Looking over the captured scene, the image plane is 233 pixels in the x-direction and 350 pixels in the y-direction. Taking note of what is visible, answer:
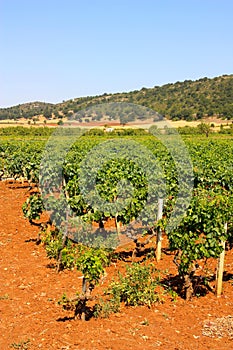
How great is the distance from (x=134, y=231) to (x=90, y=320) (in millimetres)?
4366

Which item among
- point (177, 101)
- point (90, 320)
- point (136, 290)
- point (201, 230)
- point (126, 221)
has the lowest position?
point (90, 320)

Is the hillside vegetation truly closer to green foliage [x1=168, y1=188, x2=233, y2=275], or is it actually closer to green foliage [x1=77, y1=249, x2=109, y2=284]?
green foliage [x1=168, y1=188, x2=233, y2=275]

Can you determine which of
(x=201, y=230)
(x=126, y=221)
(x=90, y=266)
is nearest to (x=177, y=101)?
(x=126, y=221)

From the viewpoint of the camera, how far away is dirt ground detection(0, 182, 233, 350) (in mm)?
6141

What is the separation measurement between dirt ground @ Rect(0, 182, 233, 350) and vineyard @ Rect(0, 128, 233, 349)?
18 cm

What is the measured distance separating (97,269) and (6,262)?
412cm

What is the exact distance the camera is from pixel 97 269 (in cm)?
662

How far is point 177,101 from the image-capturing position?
356ft

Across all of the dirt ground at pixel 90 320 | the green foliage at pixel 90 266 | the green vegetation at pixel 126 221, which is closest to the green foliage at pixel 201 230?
the green vegetation at pixel 126 221

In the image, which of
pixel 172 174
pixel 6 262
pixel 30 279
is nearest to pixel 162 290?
pixel 30 279

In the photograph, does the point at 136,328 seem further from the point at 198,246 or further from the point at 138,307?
the point at 198,246

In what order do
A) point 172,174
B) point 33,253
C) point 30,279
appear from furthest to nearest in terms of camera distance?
point 172,174 → point 33,253 → point 30,279

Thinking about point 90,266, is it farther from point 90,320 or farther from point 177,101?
point 177,101

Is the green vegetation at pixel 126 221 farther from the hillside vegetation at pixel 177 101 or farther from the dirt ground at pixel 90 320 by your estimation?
the hillside vegetation at pixel 177 101
